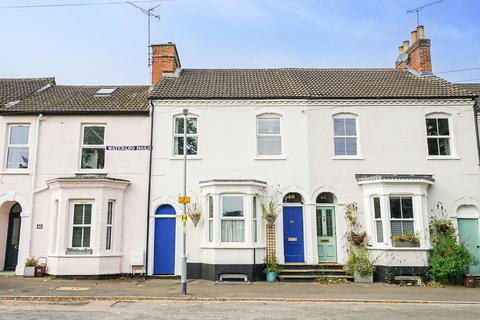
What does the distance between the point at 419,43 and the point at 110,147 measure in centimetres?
1541

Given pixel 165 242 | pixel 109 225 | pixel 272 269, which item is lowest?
pixel 272 269

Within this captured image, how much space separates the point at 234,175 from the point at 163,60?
7.14 metres

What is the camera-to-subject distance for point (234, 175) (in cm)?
1656

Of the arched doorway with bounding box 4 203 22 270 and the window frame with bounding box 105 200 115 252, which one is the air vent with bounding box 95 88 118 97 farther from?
the arched doorway with bounding box 4 203 22 270

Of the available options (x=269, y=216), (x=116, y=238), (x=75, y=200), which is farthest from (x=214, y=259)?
(x=75, y=200)

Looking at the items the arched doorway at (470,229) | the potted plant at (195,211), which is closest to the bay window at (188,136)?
the potted plant at (195,211)

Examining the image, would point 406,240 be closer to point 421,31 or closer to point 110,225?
point 421,31

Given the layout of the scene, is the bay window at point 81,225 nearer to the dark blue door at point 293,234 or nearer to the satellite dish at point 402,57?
the dark blue door at point 293,234

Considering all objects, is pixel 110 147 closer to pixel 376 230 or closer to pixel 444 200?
pixel 376 230

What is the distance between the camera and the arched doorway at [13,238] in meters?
→ 17.5

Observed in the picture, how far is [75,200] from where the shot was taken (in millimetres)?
16062

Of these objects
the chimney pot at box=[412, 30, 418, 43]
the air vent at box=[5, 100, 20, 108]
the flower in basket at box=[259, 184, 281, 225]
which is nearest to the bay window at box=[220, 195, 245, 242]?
the flower in basket at box=[259, 184, 281, 225]

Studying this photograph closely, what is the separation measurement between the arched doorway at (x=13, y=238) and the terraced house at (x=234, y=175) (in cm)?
6

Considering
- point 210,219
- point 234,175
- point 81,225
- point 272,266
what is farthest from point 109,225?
→ point 272,266
